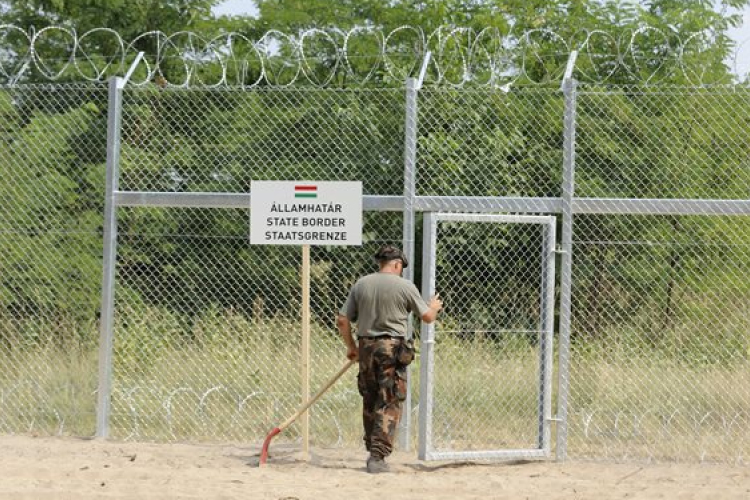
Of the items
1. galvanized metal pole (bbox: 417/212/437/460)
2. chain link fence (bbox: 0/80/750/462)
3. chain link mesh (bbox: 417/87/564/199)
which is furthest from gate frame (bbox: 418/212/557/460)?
chain link mesh (bbox: 417/87/564/199)

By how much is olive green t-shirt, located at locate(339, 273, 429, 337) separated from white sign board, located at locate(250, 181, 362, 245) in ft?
1.75

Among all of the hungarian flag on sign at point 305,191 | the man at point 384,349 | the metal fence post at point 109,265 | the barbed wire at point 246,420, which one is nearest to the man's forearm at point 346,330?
the man at point 384,349

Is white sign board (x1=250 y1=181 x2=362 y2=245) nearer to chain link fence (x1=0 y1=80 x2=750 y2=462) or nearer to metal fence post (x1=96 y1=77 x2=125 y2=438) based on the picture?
chain link fence (x1=0 y1=80 x2=750 y2=462)

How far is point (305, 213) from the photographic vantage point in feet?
28.5

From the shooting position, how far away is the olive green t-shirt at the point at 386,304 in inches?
321

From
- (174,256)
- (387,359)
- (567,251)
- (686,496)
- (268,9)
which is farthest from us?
(268,9)

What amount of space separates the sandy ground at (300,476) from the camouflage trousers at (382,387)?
238 mm

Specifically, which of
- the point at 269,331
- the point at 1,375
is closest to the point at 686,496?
the point at 269,331

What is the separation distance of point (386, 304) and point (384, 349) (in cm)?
30

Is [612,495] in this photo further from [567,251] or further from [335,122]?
[335,122]

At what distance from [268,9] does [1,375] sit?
11050 millimetres

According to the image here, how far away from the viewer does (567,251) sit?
28.6 feet

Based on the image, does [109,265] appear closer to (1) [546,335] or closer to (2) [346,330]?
(2) [346,330]

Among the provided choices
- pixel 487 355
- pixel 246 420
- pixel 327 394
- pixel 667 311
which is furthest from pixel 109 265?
pixel 667 311
